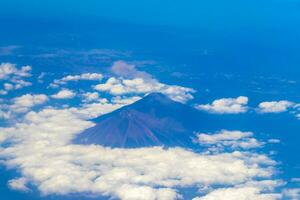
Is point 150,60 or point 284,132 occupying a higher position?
point 150,60

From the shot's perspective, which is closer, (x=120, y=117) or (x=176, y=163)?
(x=176, y=163)

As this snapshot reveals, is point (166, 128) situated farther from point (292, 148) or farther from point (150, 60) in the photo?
point (150, 60)

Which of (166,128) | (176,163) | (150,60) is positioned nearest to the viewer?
(176,163)

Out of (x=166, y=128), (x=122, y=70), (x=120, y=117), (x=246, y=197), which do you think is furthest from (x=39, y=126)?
(x=122, y=70)

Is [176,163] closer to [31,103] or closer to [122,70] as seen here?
[31,103]

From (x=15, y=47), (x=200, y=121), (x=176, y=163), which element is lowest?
(x=176, y=163)

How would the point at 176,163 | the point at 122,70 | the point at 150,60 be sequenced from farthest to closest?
the point at 150,60, the point at 122,70, the point at 176,163

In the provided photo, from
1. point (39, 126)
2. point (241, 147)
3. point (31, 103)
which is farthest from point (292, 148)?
point (31, 103)
